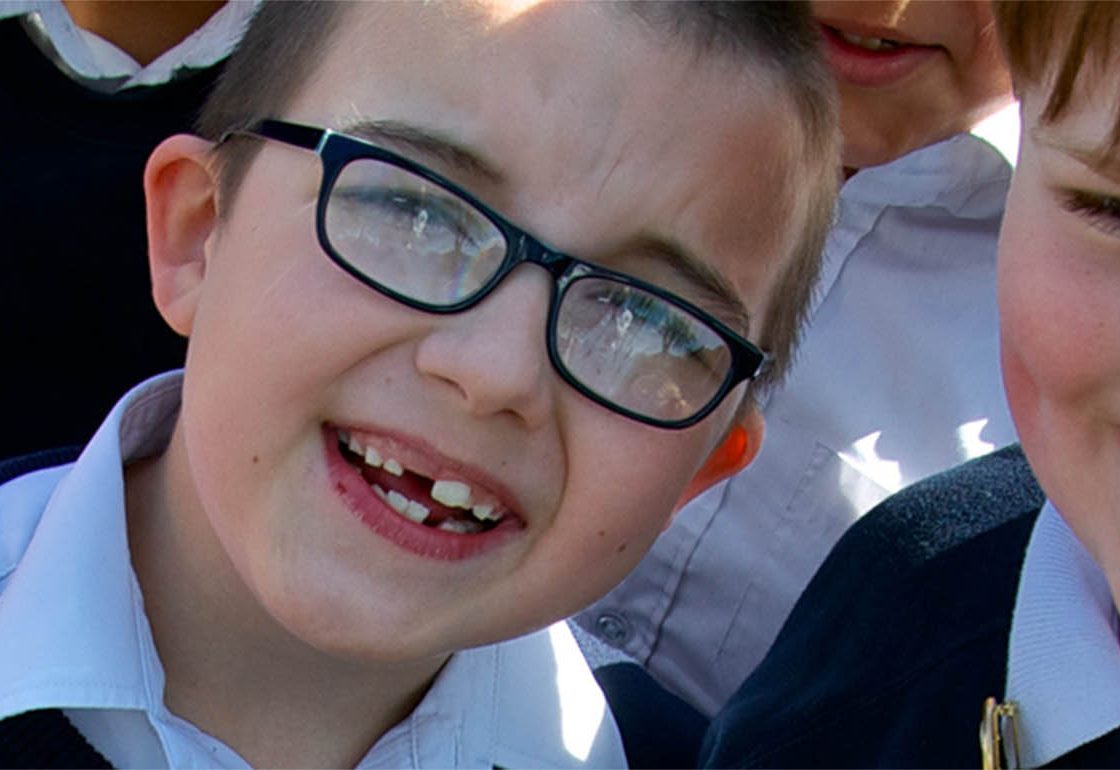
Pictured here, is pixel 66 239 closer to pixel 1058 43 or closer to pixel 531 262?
pixel 531 262

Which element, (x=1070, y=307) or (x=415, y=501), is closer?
(x=1070, y=307)

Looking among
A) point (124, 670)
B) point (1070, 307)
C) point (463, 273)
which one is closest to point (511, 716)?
point (124, 670)

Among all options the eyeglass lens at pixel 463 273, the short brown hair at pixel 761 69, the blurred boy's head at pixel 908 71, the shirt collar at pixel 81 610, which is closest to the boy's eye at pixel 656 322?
the eyeglass lens at pixel 463 273

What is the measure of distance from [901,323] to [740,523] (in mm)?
340

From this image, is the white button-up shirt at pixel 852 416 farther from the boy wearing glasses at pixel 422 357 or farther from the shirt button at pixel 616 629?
Answer: the boy wearing glasses at pixel 422 357

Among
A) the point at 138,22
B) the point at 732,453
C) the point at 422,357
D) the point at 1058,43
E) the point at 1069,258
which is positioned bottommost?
the point at 422,357

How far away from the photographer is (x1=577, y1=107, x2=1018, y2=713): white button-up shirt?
2219 millimetres

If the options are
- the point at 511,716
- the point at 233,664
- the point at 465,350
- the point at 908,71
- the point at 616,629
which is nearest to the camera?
the point at 465,350

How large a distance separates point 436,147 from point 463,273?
4.6 inches

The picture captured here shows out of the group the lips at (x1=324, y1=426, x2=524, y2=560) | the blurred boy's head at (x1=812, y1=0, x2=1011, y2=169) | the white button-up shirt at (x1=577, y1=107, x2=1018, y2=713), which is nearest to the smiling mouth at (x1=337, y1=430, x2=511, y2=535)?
the lips at (x1=324, y1=426, x2=524, y2=560)

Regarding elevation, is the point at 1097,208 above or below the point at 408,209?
above

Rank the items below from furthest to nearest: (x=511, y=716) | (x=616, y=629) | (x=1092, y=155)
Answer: (x=616, y=629) → (x=511, y=716) → (x=1092, y=155)

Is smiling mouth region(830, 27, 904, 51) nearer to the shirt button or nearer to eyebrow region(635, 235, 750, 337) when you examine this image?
eyebrow region(635, 235, 750, 337)

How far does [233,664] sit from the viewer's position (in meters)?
1.70
